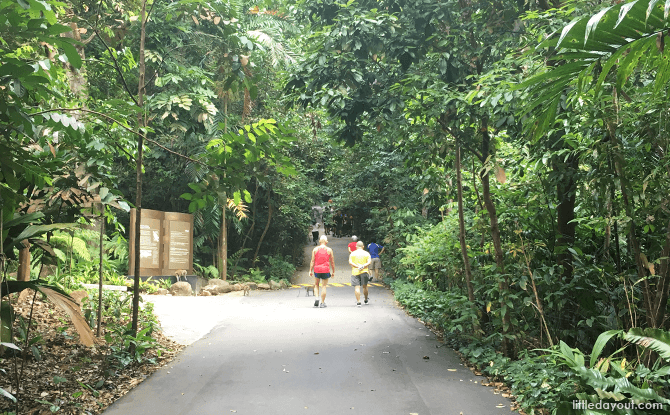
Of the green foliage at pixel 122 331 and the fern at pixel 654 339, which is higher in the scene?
the fern at pixel 654 339

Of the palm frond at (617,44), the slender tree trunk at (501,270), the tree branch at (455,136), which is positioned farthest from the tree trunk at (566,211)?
the palm frond at (617,44)

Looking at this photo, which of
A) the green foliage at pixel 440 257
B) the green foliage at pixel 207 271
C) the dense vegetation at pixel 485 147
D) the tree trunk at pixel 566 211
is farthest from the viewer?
the green foliage at pixel 207 271

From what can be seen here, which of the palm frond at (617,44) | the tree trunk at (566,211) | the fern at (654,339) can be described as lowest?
the fern at (654,339)

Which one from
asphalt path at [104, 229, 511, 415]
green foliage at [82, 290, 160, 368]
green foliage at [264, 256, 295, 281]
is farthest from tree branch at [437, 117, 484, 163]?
green foliage at [264, 256, 295, 281]

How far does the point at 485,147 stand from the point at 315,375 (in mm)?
4374

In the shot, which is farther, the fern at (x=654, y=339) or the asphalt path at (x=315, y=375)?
the asphalt path at (x=315, y=375)

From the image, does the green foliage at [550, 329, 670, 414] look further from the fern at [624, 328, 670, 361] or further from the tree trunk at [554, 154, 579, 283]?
the tree trunk at [554, 154, 579, 283]

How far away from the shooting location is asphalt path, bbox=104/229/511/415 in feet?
16.9

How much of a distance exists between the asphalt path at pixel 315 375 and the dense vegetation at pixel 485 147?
596mm

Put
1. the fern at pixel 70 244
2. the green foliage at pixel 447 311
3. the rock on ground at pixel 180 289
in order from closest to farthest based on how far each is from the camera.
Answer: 1. the green foliage at pixel 447 311
2. the fern at pixel 70 244
3. the rock on ground at pixel 180 289

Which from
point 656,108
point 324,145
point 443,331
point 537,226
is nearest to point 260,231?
point 324,145

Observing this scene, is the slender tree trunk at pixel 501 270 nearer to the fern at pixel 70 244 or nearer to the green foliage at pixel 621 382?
the green foliage at pixel 621 382

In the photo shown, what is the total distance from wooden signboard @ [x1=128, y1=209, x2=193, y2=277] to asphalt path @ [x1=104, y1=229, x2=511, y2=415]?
693cm

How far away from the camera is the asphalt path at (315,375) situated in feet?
16.9
